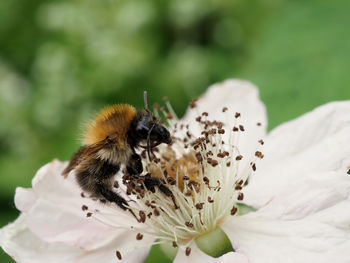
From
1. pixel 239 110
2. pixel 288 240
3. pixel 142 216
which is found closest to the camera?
pixel 288 240

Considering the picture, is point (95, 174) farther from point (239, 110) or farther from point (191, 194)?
point (239, 110)

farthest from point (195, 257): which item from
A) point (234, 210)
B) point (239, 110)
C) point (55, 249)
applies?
point (239, 110)

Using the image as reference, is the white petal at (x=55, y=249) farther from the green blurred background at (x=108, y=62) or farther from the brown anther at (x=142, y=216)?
the green blurred background at (x=108, y=62)

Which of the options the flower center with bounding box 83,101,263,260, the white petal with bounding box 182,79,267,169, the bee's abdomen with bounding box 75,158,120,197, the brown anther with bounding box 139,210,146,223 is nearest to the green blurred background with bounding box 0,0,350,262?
the white petal with bounding box 182,79,267,169

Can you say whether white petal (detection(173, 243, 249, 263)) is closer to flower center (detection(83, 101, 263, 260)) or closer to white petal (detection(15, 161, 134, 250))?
flower center (detection(83, 101, 263, 260))

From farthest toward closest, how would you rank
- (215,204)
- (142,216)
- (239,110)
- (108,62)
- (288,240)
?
(108,62)
(239,110)
(215,204)
(142,216)
(288,240)

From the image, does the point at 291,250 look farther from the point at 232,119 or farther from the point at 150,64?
the point at 150,64

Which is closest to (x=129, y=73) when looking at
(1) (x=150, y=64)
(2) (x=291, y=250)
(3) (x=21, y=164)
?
(1) (x=150, y=64)

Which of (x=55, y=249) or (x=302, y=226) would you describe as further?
(x=55, y=249)

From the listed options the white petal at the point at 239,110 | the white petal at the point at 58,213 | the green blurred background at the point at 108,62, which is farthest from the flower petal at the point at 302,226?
the green blurred background at the point at 108,62
